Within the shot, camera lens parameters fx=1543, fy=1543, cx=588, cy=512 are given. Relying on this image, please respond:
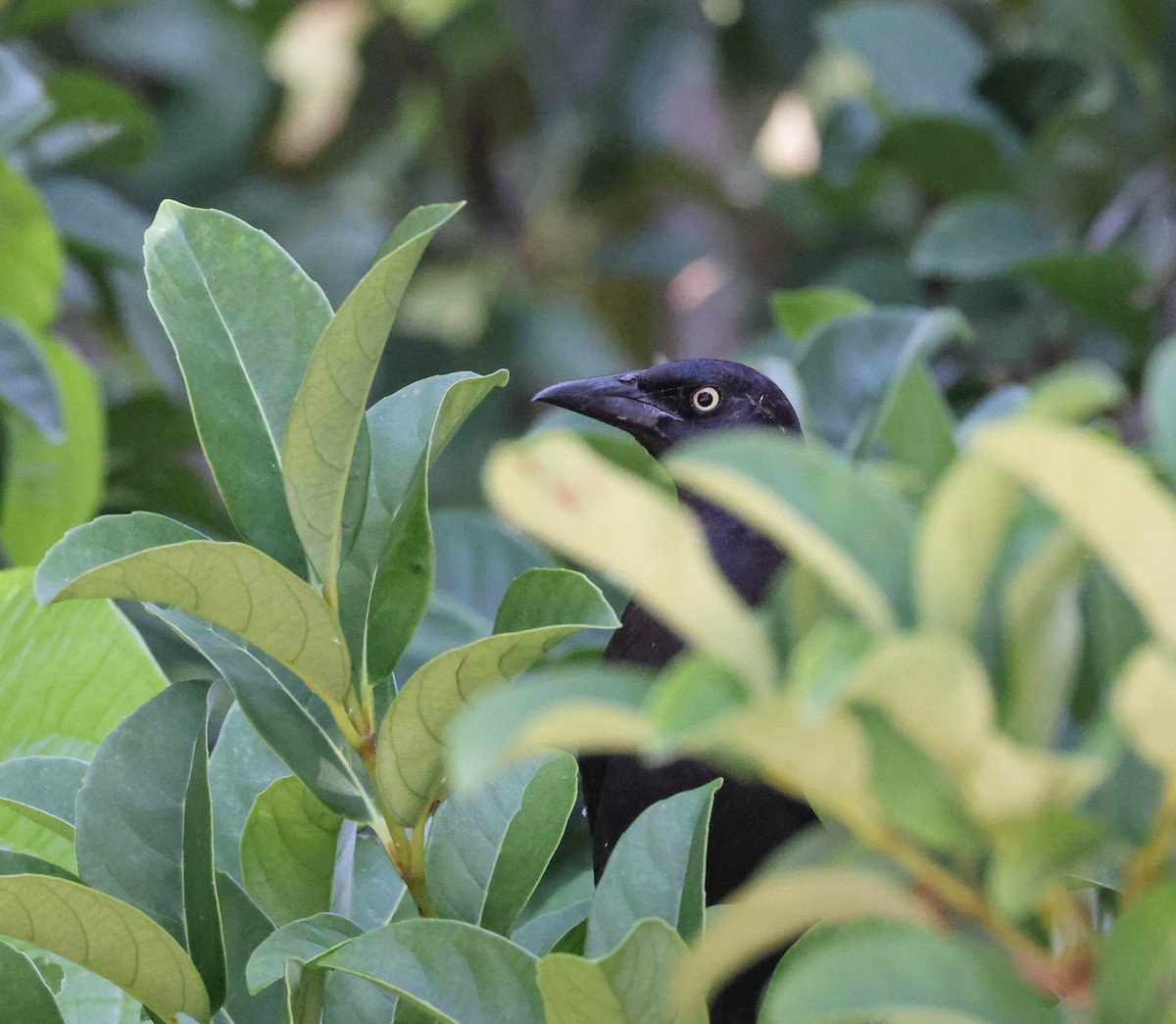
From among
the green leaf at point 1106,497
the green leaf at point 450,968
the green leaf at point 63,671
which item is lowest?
the green leaf at point 63,671

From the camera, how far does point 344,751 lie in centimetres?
89

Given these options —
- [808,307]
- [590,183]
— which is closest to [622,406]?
[808,307]

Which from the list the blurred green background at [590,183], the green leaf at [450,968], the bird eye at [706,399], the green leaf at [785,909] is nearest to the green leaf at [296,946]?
the green leaf at [450,968]

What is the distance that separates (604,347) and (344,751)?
2984 millimetres

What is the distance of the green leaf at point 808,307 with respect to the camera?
194 cm

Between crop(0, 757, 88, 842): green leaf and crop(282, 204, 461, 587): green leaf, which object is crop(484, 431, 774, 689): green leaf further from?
crop(0, 757, 88, 842): green leaf

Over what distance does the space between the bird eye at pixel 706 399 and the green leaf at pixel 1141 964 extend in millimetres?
1103

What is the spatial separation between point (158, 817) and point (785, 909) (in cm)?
47

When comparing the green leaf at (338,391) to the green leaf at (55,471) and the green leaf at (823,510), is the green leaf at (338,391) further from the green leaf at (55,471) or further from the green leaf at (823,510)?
the green leaf at (55,471)

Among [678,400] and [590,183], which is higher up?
[678,400]

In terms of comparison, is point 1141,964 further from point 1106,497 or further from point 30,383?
point 30,383

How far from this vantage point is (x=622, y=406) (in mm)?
1571

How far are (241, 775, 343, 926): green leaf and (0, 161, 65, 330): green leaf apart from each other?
1.20 metres

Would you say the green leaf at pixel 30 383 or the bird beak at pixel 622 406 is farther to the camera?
the green leaf at pixel 30 383
